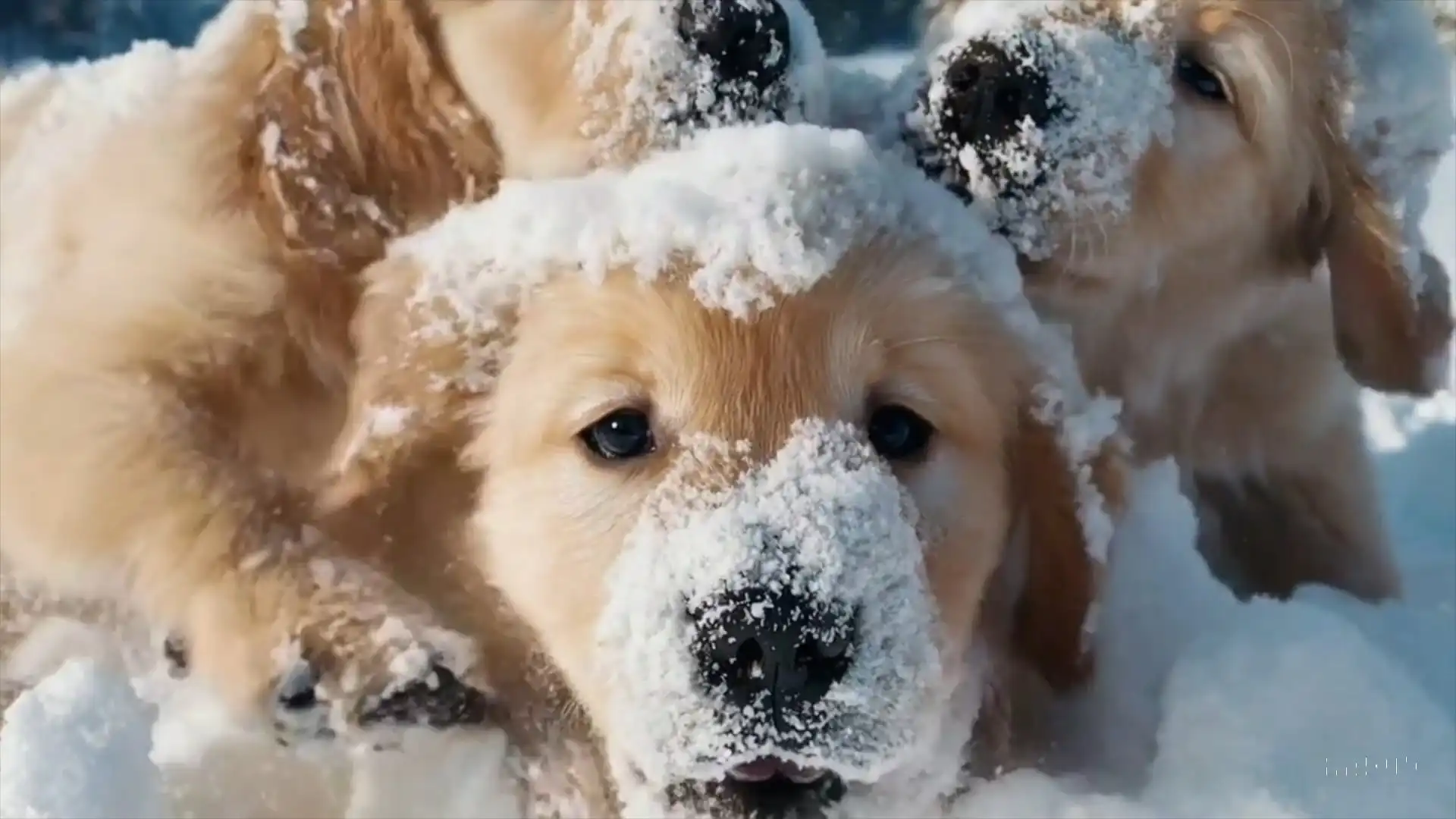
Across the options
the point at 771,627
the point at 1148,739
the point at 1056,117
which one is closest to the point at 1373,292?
the point at 1056,117

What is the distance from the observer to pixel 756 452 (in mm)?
1669

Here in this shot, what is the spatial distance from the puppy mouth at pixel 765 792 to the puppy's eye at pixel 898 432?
360 mm

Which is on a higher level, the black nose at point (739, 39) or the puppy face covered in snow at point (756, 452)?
the black nose at point (739, 39)

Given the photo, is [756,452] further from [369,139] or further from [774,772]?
[369,139]

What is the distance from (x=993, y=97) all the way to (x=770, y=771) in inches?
36.6

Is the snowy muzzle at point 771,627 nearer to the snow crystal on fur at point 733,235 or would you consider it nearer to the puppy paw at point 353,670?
the snow crystal on fur at point 733,235

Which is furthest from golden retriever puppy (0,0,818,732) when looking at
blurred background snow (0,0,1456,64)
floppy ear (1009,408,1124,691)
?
blurred background snow (0,0,1456,64)

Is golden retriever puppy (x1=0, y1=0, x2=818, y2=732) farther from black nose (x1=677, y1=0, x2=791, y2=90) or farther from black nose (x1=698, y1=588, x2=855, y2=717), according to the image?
black nose (x1=698, y1=588, x2=855, y2=717)

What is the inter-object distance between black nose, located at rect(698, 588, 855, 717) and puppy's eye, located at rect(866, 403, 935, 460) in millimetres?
306

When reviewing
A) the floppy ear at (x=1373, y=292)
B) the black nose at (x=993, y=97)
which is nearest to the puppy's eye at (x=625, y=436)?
the black nose at (x=993, y=97)

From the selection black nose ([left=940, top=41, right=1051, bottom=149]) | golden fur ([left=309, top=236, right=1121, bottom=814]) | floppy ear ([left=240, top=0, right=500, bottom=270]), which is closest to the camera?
golden fur ([left=309, top=236, right=1121, bottom=814])

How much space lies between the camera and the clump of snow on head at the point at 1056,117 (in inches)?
81.0

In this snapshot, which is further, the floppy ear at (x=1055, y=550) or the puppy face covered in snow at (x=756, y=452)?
the floppy ear at (x=1055, y=550)

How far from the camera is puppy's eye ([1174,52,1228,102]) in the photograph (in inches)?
91.4
